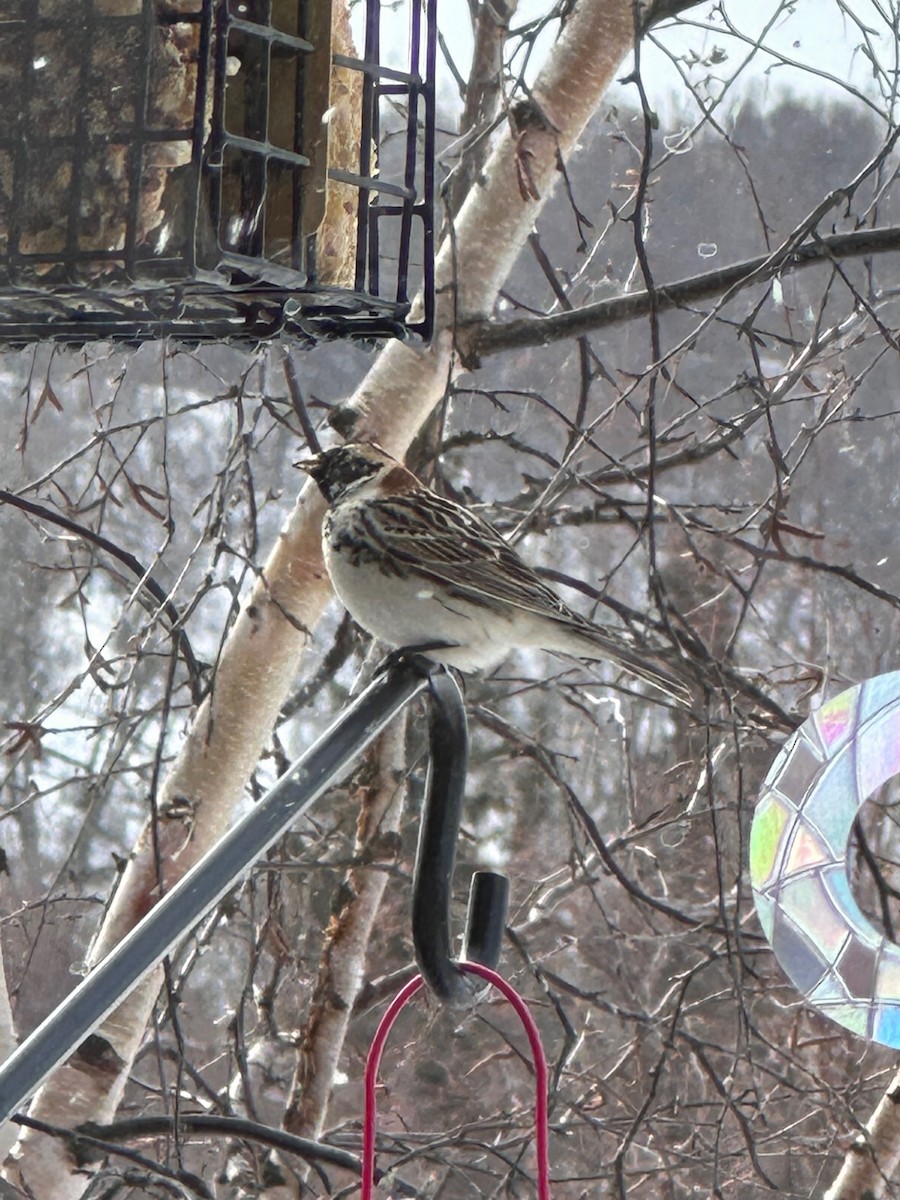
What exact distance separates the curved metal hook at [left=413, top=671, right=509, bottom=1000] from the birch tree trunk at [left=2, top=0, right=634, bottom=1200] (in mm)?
767

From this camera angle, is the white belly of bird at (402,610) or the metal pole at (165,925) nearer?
the metal pole at (165,925)

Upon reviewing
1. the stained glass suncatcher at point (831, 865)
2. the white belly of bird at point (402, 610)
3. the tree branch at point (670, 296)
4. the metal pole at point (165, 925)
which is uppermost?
the tree branch at point (670, 296)

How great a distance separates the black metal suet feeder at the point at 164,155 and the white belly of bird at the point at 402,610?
0.21m

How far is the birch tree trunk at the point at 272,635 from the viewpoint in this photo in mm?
1522

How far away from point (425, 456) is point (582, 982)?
158cm

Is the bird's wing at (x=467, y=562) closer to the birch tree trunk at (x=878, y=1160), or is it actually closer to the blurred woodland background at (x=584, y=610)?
the birch tree trunk at (x=878, y=1160)

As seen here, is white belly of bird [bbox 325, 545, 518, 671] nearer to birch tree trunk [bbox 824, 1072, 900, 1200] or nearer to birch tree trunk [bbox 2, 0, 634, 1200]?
birch tree trunk [bbox 2, 0, 634, 1200]

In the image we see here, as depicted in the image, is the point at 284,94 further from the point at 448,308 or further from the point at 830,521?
the point at 830,521

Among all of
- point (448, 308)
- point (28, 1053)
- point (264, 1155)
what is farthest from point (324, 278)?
point (264, 1155)

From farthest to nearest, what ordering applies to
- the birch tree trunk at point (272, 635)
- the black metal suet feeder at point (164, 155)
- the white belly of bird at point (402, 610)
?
the birch tree trunk at point (272, 635), the white belly of bird at point (402, 610), the black metal suet feeder at point (164, 155)

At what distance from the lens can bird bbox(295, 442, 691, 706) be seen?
42.4 inches

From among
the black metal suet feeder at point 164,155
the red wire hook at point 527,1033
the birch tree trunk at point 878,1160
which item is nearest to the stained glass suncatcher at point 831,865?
the birch tree trunk at point 878,1160

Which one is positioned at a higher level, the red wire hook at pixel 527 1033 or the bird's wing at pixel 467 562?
the bird's wing at pixel 467 562

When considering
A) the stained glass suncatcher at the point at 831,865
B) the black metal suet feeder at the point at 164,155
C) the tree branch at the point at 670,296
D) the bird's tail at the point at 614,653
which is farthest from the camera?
the stained glass suncatcher at the point at 831,865
